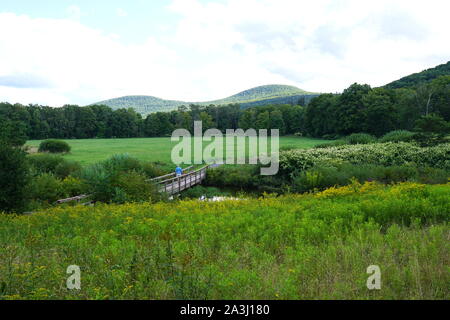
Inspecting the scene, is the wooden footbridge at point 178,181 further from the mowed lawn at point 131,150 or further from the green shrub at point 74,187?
the mowed lawn at point 131,150

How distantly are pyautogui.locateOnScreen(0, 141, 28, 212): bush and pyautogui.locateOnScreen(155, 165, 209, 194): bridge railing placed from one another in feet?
31.4

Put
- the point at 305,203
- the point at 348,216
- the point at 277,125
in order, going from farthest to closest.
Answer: the point at 277,125 → the point at 305,203 → the point at 348,216

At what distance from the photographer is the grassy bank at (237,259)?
4344 millimetres

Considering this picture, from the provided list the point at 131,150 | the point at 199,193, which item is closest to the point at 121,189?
the point at 199,193

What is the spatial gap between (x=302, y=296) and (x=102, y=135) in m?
104

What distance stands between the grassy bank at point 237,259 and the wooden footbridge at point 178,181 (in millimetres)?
14804

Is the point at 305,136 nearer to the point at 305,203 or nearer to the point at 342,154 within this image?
the point at 342,154

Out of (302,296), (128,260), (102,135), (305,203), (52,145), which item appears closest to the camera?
(302,296)

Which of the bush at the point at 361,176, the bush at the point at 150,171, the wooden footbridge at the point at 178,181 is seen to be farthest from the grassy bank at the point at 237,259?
the bush at the point at 150,171

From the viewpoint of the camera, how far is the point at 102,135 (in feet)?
331

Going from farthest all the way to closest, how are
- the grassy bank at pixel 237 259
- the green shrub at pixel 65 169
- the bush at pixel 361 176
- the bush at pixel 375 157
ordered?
the green shrub at pixel 65 169
the bush at pixel 375 157
the bush at pixel 361 176
the grassy bank at pixel 237 259

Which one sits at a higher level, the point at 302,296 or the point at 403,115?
the point at 403,115

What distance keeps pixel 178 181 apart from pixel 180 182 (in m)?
1.12

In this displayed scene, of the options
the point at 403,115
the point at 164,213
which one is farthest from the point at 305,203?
the point at 403,115
